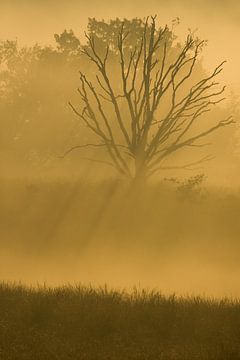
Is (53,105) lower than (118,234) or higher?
higher

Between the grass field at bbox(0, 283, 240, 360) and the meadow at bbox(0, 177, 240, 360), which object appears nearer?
the grass field at bbox(0, 283, 240, 360)

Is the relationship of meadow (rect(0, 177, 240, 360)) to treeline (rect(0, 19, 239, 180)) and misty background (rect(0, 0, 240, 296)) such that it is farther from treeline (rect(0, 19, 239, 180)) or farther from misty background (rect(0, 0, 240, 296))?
treeline (rect(0, 19, 239, 180))

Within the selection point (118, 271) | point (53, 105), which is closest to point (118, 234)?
point (118, 271)

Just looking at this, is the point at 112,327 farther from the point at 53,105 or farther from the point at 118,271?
the point at 53,105

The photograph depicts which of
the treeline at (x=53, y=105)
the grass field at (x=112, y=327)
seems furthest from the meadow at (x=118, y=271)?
the treeline at (x=53, y=105)

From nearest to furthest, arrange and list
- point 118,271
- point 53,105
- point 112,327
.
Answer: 1. point 112,327
2. point 118,271
3. point 53,105

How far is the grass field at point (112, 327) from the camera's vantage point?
10.0 metres

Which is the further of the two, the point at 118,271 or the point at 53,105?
the point at 53,105

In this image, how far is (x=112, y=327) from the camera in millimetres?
11469

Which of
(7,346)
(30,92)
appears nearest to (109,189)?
(7,346)

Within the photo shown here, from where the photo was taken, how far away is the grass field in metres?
10.0

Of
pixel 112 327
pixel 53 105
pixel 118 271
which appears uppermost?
pixel 53 105

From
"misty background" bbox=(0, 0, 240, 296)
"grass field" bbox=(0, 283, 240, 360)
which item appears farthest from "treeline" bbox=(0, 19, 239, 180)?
"grass field" bbox=(0, 283, 240, 360)

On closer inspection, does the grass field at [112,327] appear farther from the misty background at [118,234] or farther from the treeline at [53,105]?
the treeline at [53,105]
